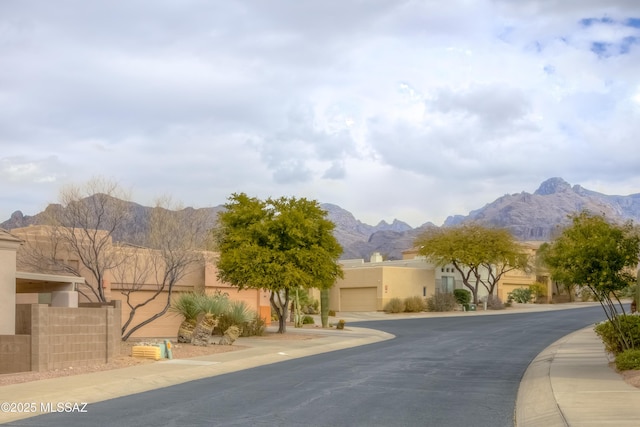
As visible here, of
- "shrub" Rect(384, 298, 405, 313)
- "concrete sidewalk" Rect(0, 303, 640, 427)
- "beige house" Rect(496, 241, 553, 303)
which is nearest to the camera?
"concrete sidewalk" Rect(0, 303, 640, 427)

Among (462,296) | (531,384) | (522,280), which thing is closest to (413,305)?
(462,296)

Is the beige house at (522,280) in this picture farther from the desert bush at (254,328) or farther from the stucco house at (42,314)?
the stucco house at (42,314)

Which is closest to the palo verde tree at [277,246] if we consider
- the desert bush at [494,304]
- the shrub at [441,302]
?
the shrub at [441,302]

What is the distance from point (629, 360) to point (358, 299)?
51153 mm

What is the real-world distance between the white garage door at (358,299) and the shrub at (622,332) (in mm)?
46337

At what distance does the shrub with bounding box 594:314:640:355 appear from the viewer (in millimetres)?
20375

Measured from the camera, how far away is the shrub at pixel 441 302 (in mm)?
65750

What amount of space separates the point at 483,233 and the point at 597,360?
155 feet

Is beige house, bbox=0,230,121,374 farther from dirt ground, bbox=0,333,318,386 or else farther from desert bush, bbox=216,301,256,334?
desert bush, bbox=216,301,256,334

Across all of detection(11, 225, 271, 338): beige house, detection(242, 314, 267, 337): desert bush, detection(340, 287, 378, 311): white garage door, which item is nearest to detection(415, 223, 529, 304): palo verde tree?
detection(340, 287, 378, 311): white garage door

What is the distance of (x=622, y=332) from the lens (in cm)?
2052

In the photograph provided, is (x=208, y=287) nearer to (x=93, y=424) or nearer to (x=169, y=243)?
(x=169, y=243)

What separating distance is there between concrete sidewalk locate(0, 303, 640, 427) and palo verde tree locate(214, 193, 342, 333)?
18.3ft

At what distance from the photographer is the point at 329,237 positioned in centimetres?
3659
